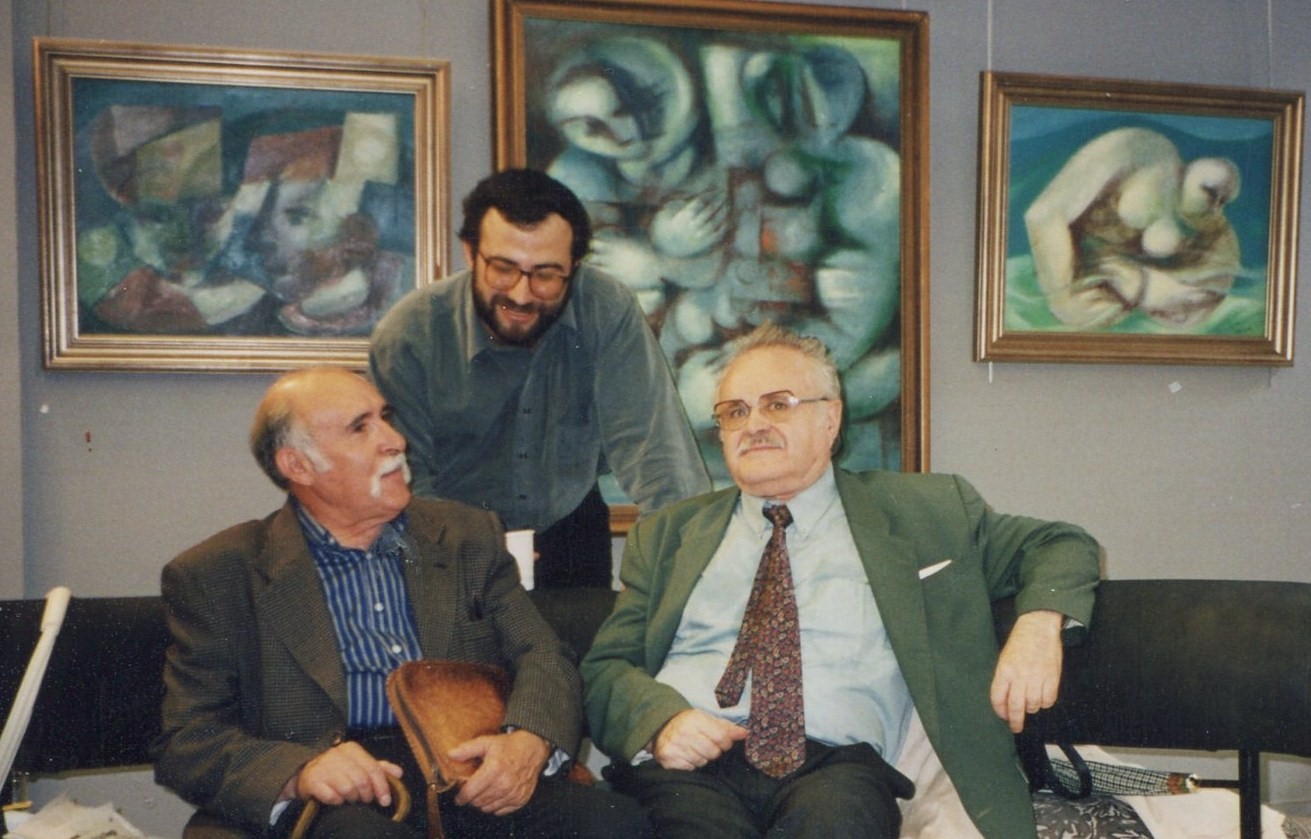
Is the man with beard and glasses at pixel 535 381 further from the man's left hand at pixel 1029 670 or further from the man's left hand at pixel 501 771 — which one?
the man's left hand at pixel 1029 670

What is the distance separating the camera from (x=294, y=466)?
243cm

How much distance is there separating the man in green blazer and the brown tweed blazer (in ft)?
0.60

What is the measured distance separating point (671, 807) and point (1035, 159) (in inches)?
98.4

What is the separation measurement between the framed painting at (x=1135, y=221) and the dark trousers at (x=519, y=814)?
215 centimetres

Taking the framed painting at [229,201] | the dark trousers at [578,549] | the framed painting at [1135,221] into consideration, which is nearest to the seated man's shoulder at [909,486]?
the dark trousers at [578,549]

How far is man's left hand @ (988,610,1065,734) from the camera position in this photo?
214 cm

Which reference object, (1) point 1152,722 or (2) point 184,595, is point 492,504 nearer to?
(2) point 184,595

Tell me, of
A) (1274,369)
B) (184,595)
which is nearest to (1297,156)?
(1274,369)

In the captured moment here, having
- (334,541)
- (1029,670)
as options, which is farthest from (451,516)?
(1029,670)

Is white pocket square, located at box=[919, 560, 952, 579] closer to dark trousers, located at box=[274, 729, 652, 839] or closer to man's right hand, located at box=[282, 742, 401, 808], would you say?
dark trousers, located at box=[274, 729, 652, 839]

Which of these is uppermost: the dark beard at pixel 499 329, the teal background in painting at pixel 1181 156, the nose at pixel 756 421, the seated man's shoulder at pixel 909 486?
the teal background in painting at pixel 1181 156

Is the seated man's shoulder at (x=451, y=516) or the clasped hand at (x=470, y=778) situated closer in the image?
the clasped hand at (x=470, y=778)

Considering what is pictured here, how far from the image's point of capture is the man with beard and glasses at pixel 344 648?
6.69 ft

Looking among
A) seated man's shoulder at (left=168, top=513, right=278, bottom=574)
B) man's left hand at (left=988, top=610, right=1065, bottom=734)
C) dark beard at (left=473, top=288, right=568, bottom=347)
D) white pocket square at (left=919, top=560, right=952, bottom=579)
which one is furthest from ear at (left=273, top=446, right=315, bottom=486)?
man's left hand at (left=988, top=610, right=1065, bottom=734)
